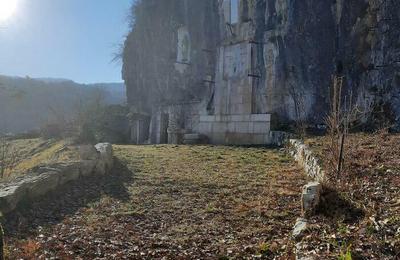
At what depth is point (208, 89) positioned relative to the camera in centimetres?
2250

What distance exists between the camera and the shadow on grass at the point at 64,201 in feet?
18.5

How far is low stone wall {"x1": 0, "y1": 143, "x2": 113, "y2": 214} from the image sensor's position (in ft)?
20.0

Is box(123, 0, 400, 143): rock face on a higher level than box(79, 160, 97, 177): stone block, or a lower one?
higher

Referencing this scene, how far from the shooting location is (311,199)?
5.61 metres

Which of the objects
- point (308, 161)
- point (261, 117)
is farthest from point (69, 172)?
point (261, 117)

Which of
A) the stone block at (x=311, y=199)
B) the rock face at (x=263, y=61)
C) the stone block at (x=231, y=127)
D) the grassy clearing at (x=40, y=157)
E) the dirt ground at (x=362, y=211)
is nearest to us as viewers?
the dirt ground at (x=362, y=211)

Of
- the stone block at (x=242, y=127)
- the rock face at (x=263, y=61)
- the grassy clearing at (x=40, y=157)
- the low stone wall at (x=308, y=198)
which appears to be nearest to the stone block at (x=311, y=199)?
the low stone wall at (x=308, y=198)

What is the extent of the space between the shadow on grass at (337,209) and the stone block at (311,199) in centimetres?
8

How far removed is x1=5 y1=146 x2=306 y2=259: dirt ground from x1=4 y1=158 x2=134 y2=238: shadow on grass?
0.05ft

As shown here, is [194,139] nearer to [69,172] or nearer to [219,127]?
[219,127]

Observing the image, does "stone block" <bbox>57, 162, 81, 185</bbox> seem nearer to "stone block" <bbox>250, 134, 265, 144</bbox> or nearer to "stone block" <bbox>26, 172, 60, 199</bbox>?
"stone block" <bbox>26, 172, 60, 199</bbox>

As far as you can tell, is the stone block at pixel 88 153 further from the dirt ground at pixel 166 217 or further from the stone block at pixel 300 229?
the stone block at pixel 300 229

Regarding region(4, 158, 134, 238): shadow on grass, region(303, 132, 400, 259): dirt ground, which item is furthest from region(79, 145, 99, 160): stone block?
region(303, 132, 400, 259): dirt ground

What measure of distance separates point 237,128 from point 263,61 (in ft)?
10.7
